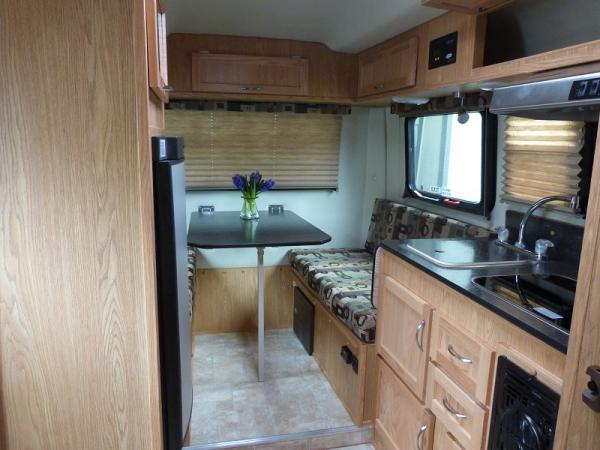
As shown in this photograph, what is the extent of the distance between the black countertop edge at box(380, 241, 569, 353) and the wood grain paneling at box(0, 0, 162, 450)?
3.07 feet

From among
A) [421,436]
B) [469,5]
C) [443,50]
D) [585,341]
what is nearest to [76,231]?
[585,341]

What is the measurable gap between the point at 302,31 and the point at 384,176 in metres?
1.30

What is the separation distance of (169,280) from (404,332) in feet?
3.45

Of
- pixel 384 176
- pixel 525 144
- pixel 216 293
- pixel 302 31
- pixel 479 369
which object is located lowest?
pixel 216 293

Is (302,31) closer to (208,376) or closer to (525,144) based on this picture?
(525,144)

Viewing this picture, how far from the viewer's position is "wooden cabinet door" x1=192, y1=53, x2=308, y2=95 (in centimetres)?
290

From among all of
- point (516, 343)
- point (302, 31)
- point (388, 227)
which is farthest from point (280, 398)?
point (302, 31)

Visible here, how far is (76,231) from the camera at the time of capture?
3.44ft

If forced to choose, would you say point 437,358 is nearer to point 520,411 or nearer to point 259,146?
point 520,411

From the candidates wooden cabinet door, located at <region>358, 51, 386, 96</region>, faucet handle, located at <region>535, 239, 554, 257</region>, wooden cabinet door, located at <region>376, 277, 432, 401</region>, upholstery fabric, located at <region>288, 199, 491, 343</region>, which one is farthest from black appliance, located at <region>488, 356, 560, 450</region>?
wooden cabinet door, located at <region>358, 51, 386, 96</region>

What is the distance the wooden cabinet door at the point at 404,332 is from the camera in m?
1.67

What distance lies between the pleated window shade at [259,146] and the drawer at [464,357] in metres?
2.06

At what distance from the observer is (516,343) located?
1225 mm

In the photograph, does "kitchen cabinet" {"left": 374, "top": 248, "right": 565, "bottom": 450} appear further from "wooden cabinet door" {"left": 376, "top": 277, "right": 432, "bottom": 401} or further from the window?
the window
